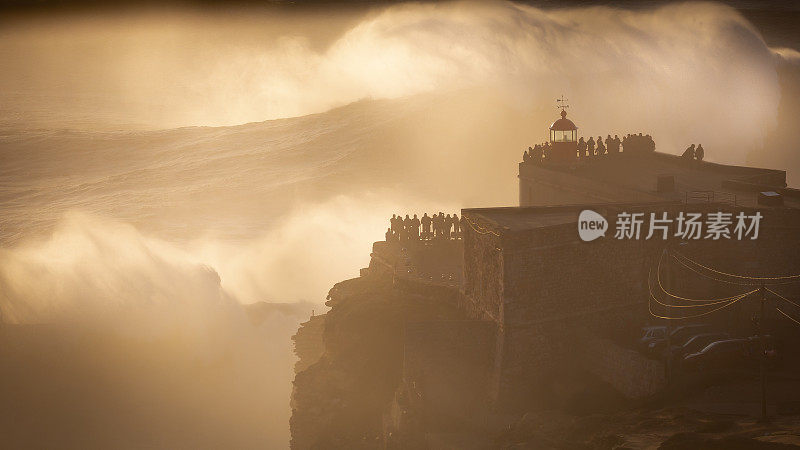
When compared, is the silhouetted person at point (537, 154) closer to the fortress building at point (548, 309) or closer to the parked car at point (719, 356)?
the fortress building at point (548, 309)

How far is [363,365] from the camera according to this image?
105 ft

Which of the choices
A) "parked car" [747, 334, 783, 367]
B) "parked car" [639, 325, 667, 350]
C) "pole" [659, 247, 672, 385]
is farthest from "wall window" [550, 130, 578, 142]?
"parked car" [747, 334, 783, 367]

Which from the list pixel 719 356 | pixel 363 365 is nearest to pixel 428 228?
pixel 363 365

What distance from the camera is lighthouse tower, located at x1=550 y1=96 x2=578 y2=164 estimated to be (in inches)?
1572

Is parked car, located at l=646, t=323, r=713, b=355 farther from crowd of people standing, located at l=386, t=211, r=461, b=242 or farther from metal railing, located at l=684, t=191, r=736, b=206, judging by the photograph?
crowd of people standing, located at l=386, t=211, r=461, b=242

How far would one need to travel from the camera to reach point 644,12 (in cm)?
11556

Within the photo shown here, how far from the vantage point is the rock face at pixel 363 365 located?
31.2 meters

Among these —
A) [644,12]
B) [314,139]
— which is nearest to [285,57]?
[314,139]

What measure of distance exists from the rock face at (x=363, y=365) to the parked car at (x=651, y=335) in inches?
250

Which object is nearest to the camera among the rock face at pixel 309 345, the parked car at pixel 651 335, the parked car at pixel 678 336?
the parked car at pixel 678 336

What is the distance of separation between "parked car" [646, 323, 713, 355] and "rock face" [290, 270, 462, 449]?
271 inches

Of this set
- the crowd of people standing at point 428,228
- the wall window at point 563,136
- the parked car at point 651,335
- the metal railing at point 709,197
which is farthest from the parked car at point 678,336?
the wall window at point 563,136

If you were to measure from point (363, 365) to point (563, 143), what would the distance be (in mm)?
14397

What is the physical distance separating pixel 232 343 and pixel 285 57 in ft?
300
